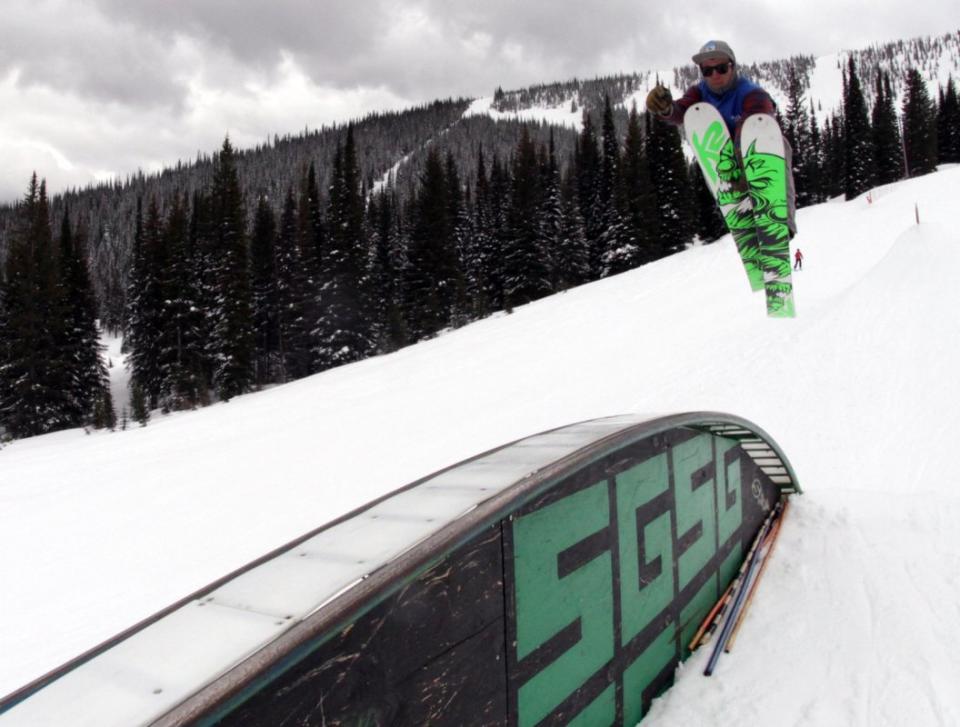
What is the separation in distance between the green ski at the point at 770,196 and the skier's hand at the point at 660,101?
30.3 inches

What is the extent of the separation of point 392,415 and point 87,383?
1241 inches

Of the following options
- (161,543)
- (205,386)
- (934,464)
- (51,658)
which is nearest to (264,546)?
(161,543)

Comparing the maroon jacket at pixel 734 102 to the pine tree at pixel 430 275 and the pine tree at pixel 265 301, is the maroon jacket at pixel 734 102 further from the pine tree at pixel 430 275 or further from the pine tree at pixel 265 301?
the pine tree at pixel 265 301

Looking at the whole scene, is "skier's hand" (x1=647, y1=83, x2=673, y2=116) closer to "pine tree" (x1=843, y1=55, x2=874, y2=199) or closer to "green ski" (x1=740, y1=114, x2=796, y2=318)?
"green ski" (x1=740, y1=114, x2=796, y2=318)

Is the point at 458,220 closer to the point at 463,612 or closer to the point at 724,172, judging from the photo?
the point at 724,172

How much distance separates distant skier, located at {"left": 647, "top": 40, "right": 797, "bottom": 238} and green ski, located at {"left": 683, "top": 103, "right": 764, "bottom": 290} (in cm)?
10

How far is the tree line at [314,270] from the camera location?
3389cm

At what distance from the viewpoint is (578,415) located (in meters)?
10.6

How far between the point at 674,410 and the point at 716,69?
471cm

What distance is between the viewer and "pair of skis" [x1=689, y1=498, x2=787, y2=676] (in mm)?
3635

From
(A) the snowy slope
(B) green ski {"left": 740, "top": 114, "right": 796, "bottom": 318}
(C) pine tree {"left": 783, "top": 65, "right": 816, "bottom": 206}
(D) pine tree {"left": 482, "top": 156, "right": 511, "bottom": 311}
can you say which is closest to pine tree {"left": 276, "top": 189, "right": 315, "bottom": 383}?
(D) pine tree {"left": 482, "top": 156, "right": 511, "bottom": 311}

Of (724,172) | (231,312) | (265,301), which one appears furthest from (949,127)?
(724,172)

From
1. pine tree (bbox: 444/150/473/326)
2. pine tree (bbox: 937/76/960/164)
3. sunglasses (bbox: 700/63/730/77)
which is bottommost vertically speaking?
sunglasses (bbox: 700/63/730/77)

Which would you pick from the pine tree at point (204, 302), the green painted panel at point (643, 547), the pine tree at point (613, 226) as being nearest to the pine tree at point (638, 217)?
the pine tree at point (613, 226)
